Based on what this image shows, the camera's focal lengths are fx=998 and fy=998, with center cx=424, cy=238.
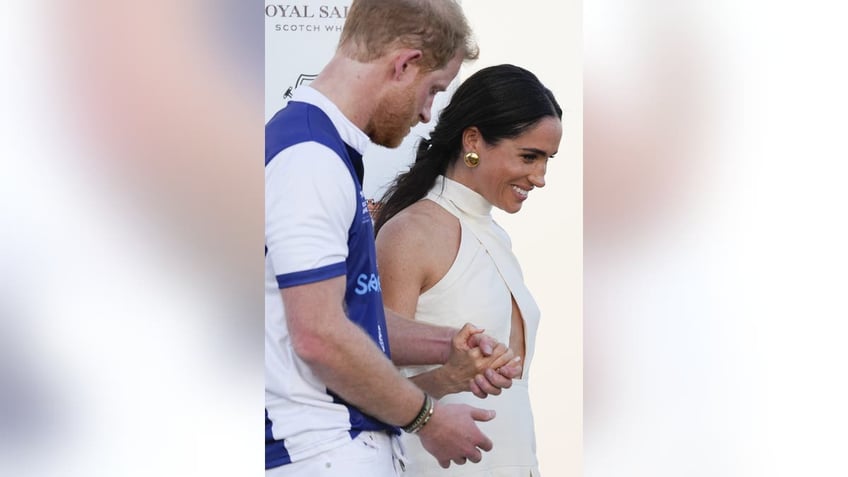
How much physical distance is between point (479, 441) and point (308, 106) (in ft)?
3.55

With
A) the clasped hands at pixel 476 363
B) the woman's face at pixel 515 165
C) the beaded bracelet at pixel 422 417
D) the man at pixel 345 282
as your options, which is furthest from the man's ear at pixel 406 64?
the beaded bracelet at pixel 422 417

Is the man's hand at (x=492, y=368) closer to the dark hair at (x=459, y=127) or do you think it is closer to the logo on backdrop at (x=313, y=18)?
the dark hair at (x=459, y=127)

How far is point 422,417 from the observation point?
105 inches

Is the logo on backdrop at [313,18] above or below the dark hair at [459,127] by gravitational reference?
above

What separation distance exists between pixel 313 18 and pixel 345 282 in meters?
0.87

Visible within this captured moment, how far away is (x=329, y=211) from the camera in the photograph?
2600 mm

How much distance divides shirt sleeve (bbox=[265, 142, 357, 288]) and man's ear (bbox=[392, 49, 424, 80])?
0.34 meters

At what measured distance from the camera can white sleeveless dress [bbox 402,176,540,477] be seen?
2.88 metres

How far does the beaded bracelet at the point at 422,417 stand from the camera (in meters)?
2.65

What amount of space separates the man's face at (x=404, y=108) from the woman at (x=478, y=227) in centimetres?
9
